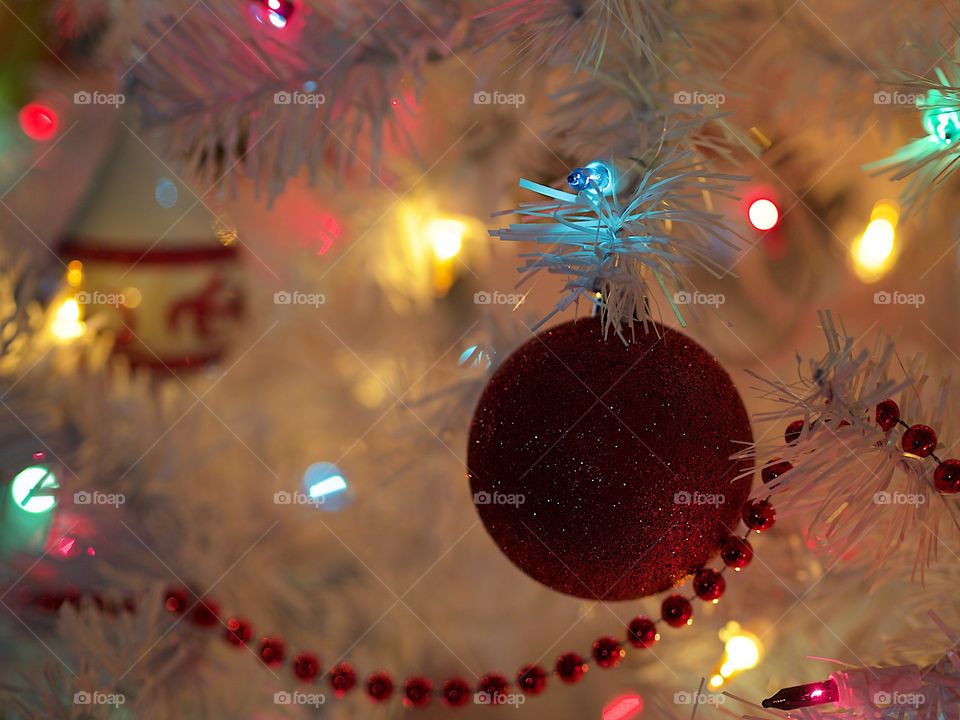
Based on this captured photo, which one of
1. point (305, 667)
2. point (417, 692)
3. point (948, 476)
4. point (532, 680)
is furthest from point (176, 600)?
point (948, 476)

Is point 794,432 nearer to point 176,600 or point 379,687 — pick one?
point 379,687

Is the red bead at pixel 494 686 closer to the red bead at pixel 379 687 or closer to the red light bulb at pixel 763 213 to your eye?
the red bead at pixel 379 687

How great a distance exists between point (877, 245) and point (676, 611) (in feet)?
1.73

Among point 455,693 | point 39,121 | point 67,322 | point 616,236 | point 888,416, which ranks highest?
point 39,121

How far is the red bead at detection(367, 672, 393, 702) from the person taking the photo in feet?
2.39

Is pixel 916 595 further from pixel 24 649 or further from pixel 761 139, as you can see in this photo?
pixel 24 649

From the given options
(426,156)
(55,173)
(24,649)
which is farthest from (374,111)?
(24,649)

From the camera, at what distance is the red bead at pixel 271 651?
2.47ft

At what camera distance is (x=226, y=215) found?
2.75 feet

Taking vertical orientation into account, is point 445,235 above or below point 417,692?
above

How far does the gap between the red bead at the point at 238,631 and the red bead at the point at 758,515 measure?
0.49 m

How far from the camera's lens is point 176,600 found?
2.57ft

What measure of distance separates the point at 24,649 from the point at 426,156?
0.66 m

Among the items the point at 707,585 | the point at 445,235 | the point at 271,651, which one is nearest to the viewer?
the point at 707,585
